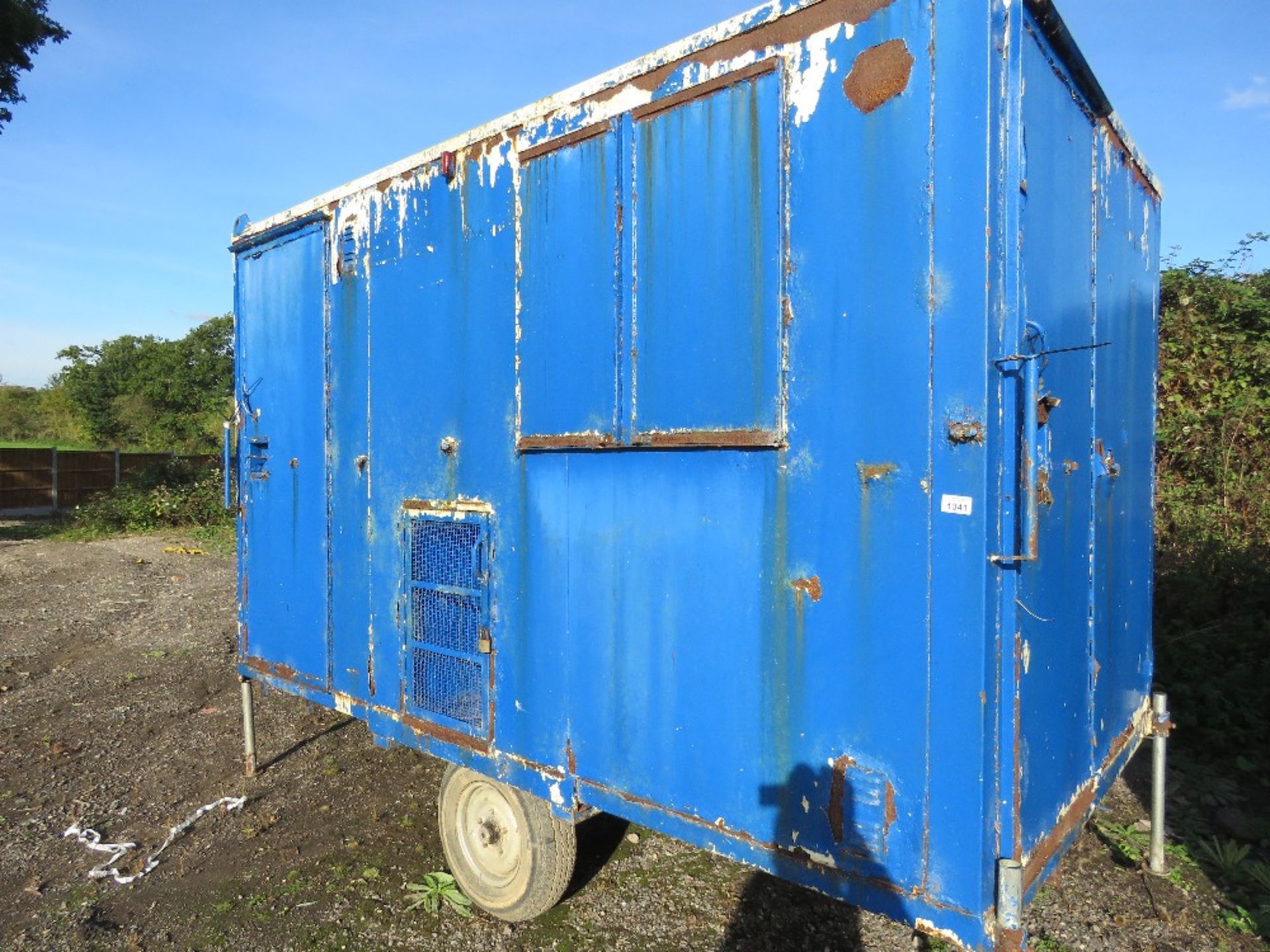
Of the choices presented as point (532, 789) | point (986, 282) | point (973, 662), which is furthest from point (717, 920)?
point (986, 282)

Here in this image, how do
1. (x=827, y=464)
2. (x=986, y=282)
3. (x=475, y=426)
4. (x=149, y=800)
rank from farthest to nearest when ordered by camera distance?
(x=149, y=800), (x=475, y=426), (x=827, y=464), (x=986, y=282)

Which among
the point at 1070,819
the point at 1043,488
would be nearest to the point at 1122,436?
the point at 1043,488

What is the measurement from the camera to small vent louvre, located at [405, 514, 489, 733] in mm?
3225

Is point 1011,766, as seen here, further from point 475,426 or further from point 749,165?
point 475,426

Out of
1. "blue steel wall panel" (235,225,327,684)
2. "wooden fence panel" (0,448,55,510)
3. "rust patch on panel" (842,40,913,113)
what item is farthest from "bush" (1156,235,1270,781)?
"wooden fence panel" (0,448,55,510)

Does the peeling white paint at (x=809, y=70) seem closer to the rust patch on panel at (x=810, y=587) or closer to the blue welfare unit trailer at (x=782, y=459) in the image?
the blue welfare unit trailer at (x=782, y=459)

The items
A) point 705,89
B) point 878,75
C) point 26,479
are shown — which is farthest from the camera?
point 26,479

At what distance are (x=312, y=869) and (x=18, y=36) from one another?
1565cm

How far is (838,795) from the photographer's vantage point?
2191mm

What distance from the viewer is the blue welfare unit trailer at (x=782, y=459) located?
200 centimetres

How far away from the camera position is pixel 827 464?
2.19 metres

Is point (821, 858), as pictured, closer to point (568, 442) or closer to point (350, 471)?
point (568, 442)

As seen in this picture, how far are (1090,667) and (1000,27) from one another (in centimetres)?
215

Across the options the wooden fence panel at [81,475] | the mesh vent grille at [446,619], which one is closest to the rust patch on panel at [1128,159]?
the mesh vent grille at [446,619]
